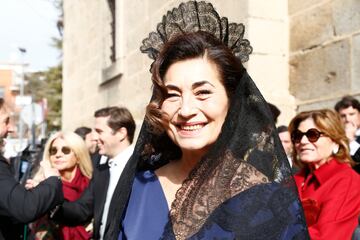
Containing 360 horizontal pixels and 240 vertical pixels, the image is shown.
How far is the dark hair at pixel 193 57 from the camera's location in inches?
73.7

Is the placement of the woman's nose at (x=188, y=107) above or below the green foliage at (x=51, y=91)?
below

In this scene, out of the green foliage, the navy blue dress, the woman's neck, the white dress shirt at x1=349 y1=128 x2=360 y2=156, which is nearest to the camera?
the navy blue dress

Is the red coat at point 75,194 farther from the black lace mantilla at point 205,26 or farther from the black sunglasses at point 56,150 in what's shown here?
the black lace mantilla at point 205,26

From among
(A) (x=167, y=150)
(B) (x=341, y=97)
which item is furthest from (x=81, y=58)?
(A) (x=167, y=150)

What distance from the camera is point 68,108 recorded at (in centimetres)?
1237

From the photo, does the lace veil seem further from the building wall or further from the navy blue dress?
the building wall

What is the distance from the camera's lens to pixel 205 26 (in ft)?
6.62

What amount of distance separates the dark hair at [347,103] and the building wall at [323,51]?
161 mm

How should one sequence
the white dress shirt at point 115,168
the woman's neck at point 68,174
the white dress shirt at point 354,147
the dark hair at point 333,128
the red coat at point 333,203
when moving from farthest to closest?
1. the woman's neck at point 68,174
2. the white dress shirt at point 115,168
3. the white dress shirt at point 354,147
4. the dark hair at point 333,128
5. the red coat at point 333,203

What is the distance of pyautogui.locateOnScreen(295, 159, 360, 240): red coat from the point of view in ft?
9.06

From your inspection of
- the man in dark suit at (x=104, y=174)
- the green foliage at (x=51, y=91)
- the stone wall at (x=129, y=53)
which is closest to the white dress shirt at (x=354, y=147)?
the stone wall at (x=129, y=53)

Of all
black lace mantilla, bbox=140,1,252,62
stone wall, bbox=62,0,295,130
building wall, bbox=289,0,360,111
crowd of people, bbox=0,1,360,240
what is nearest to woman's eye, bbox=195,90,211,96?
crowd of people, bbox=0,1,360,240

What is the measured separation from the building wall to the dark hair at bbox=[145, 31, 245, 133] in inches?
105

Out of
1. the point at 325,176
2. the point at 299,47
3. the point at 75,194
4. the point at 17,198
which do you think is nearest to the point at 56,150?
the point at 75,194
